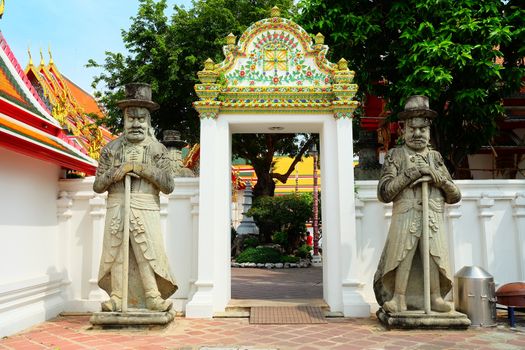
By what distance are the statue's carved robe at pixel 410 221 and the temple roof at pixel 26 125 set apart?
4.68 meters

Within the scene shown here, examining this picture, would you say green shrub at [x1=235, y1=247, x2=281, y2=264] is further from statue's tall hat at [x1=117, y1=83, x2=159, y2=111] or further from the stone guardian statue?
statue's tall hat at [x1=117, y1=83, x2=159, y2=111]

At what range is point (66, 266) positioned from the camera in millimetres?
6977

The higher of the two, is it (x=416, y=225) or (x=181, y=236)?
(x=416, y=225)

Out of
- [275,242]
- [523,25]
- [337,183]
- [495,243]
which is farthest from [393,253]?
[275,242]

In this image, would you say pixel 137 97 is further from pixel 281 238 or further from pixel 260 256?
pixel 281 238

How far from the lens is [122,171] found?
564 centimetres

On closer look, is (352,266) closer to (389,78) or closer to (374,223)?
(374,223)

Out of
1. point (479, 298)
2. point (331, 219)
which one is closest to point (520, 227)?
point (479, 298)

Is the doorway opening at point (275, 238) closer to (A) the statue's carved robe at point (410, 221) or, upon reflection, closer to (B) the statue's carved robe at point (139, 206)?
(A) the statue's carved robe at point (410, 221)

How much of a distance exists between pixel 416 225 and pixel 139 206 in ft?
11.9

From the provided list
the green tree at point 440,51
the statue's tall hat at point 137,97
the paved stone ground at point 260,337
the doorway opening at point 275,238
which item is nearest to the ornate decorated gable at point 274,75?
the doorway opening at point 275,238

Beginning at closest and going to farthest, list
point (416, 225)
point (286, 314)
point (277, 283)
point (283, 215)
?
point (416, 225) → point (286, 314) → point (277, 283) → point (283, 215)

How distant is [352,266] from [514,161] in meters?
9.30

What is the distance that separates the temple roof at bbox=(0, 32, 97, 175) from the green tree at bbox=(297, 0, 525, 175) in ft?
18.0
